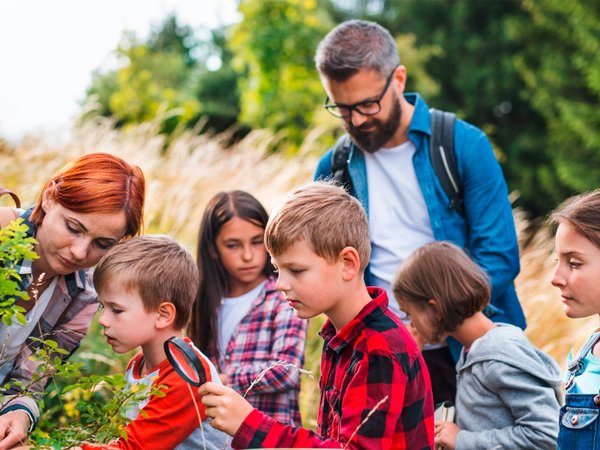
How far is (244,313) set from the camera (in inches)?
157

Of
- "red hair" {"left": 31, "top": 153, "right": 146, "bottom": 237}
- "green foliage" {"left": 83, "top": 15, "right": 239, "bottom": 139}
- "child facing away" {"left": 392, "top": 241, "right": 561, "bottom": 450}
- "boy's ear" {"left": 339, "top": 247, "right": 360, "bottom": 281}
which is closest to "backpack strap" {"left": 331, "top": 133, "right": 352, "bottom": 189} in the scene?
"child facing away" {"left": 392, "top": 241, "right": 561, "bottom": 450}

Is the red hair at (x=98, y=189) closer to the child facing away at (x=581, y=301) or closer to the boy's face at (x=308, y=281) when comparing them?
the boy's face at (x=308, y=281)

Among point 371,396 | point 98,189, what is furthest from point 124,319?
point 371,396

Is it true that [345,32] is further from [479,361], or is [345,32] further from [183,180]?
[183,180]

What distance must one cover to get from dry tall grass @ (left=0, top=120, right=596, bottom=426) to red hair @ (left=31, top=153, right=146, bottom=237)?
241 cm

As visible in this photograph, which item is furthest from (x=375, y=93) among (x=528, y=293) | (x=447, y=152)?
(x=528, y=293)

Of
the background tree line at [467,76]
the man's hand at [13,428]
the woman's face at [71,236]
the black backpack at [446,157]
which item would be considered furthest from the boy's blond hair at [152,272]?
the background tree line at [467,76]

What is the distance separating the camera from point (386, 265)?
3.88 metres

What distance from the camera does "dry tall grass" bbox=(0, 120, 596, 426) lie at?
6.48m

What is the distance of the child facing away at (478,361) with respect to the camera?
121 inches

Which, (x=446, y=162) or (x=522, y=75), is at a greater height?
(x=446, y=162)

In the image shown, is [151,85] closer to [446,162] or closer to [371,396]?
[446,162]

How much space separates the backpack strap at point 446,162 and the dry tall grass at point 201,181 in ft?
6.46

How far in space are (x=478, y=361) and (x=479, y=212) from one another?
82cm
